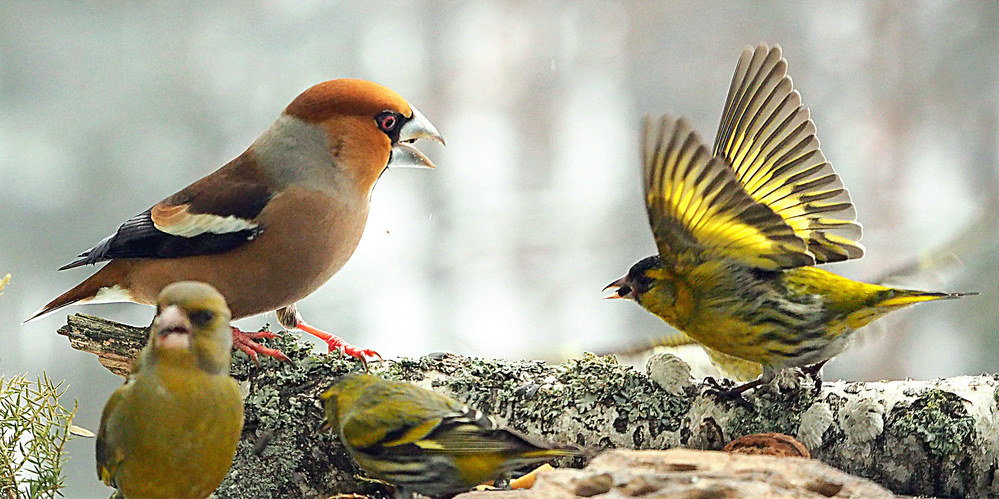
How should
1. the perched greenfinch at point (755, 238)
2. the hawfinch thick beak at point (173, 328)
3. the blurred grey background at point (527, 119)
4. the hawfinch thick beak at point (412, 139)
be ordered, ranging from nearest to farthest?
the hawfinch thick beak at point (173, 328)
the perched greenfinch at point (755, 238)
the hawfinch thick beak at point (412, 139)
the blurred grey background at point (527, 119)

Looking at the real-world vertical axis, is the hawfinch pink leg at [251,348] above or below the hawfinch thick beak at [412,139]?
below

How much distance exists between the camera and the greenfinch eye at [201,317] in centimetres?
79

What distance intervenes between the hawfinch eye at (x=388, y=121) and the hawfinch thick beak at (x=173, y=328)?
0.42 meters

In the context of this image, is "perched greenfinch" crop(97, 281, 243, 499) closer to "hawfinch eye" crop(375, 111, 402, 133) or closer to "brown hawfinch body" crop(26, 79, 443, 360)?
"brown hawfinch body" crop(26, 79, 443, 360)

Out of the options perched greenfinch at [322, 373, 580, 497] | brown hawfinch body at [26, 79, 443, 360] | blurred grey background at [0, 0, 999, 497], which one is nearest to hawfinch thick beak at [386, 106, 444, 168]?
brown hawfinch body at [26, 79, 443, 360]

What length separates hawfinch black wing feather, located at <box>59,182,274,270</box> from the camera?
1070mm

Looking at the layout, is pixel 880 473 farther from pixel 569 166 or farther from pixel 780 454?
pixel 569 166

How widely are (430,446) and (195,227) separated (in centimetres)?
45

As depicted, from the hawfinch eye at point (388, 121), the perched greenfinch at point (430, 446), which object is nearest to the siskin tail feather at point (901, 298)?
the perched greenfinch at point (430, 446)

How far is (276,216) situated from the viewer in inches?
42.3

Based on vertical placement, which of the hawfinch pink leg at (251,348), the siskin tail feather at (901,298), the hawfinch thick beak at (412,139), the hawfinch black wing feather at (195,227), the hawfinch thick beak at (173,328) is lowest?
the hawfinch thick beak at (173,328)

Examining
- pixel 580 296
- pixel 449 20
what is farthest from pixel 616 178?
pixel 449 20

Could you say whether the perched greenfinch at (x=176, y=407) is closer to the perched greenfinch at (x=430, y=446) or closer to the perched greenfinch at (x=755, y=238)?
the perched greenfinch at (x=430, y=446)

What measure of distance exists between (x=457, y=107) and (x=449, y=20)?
9.6 inches
